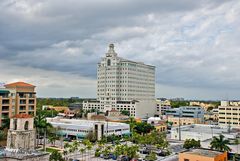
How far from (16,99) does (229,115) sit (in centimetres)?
7609

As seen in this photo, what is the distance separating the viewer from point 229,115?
110438 mm

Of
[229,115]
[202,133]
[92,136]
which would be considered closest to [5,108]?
[92,136]

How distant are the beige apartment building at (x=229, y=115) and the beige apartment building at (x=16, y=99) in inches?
2729

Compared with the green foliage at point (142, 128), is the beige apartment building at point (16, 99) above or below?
above

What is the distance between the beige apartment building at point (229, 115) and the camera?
108562mm

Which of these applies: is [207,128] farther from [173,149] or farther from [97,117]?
[97,117]

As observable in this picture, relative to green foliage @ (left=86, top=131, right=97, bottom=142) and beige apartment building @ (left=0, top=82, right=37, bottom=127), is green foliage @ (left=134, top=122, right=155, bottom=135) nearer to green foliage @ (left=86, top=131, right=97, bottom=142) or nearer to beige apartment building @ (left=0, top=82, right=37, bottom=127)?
green foliage @ (left=86, top=131, right=97, bottom=142)

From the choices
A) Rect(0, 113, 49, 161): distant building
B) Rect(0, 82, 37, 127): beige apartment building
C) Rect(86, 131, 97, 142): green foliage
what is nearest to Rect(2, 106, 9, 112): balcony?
Rect(0, 82, 37, 127): beige apartment building

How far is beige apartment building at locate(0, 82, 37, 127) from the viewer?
263 feet

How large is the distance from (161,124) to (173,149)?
42.2m

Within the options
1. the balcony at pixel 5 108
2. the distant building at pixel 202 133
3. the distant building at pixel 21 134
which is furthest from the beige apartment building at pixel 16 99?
the distant building at pixel 202 133

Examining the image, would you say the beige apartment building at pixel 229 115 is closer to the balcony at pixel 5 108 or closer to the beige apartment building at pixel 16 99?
the beige apartment building at pixel 16 99

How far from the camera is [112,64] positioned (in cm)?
16550

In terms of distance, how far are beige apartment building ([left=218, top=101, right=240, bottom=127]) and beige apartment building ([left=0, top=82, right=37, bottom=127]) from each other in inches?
2729
